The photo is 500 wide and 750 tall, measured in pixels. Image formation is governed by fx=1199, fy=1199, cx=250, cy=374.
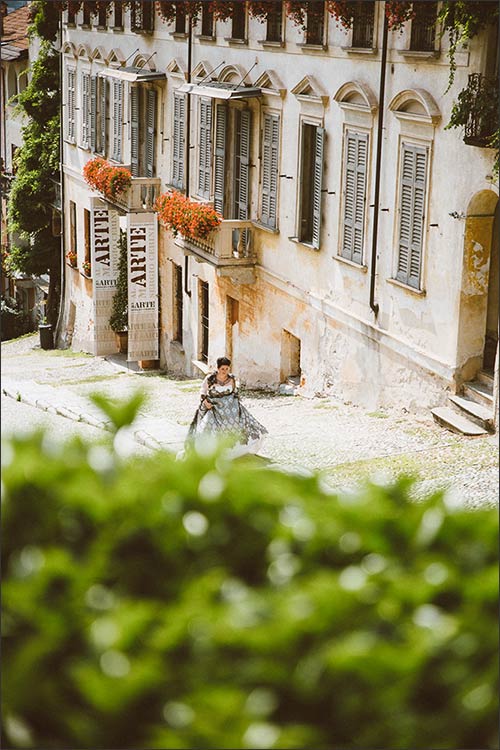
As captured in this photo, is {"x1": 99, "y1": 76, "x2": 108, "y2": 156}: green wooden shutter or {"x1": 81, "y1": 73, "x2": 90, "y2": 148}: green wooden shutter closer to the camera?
{"x1": 99, "y1": 76, "x2": 108, "y2": 156}: green wooden shutter

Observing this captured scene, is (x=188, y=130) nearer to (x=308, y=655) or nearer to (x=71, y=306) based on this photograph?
(x=71, y=306)

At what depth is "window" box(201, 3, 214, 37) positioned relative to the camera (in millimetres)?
6801

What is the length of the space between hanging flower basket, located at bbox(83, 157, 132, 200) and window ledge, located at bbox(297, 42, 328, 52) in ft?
5.47

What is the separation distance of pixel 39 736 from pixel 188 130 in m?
6.19

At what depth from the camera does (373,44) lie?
26.8 ft

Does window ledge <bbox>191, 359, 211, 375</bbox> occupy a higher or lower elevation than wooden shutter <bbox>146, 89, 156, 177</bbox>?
lower

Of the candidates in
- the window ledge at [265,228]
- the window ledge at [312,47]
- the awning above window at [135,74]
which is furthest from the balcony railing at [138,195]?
the window ledge at [312,47]

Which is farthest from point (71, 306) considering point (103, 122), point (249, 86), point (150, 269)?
point (249, 86)

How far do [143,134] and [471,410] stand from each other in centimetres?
263

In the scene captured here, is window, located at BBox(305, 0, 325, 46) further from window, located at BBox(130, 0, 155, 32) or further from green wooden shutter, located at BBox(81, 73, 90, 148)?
green wooden shutter, located at BBox(81, 73, 90, 148)

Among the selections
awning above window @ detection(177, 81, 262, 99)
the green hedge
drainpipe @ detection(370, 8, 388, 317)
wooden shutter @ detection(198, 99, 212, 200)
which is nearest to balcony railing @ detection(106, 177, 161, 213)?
wooden shutter @ detection(198, 99, 212, 200)

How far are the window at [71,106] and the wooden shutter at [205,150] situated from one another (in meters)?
0.86

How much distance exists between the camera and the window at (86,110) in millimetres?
6786

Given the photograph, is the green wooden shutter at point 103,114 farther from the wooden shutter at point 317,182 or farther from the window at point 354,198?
the window at point 354,198
